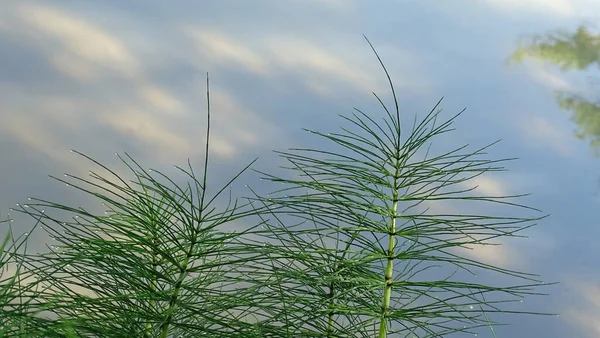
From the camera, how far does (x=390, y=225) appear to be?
335cm

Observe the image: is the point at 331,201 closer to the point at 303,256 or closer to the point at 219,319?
the point at 303,256

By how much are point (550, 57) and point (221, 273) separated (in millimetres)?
13197

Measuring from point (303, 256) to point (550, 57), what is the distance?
13.2m

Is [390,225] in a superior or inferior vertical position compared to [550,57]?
inferior

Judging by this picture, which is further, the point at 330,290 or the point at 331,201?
the point at 330,290

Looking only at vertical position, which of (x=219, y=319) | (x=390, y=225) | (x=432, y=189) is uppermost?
(x=432, y=189)

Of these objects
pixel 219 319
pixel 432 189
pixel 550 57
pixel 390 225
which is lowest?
pixel 219 319

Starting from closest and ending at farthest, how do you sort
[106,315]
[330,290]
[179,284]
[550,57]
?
1. [179,284]
2. [106,315]
3. [330,290]
4. [550,57]

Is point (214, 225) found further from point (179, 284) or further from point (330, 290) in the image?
point (330, 290)

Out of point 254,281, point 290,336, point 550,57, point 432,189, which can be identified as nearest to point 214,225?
point 254,281

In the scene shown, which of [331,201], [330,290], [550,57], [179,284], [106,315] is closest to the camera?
[179,284]

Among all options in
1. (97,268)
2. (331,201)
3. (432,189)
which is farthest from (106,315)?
(432,189)

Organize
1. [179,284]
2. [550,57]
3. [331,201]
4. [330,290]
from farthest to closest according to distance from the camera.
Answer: [550,57]
[330,290]
[331,201]
[179,284]

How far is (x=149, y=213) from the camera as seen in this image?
3584mm
